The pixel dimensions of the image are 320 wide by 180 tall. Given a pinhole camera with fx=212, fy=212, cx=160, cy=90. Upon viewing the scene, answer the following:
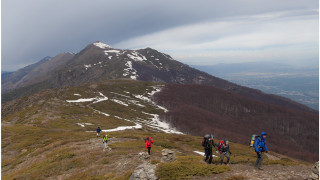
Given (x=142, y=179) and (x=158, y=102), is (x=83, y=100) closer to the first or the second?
(x=158, y=102)

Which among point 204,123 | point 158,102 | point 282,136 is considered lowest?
point 282,136

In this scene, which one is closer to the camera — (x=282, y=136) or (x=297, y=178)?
(x=297, y=178)

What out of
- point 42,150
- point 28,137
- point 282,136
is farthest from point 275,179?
point 282,136

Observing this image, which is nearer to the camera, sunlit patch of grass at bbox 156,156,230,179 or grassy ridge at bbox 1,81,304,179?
sunlit patch of grass at bbox 156,156,230,179

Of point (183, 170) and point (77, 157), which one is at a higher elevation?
point (183, 170)

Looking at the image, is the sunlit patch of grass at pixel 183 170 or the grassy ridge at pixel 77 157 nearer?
the sunlit patch of grass at pixel 183 170

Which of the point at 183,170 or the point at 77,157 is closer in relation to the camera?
the point at 183,170

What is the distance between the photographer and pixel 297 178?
1839 centimetres

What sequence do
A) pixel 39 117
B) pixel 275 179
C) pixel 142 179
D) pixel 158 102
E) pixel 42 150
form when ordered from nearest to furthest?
pixel 275 179 < pixel 142 179 < pixel 42 150 < pixel 39 117 < pixel 158 102

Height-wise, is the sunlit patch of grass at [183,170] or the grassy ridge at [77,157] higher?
the sunlit patch of grass at [183,170]

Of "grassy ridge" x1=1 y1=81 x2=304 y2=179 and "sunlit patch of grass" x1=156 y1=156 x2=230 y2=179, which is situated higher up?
"sunlit patch of grass" x1=156 y1=156 x2=230 y2=179

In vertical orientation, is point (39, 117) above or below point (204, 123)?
above

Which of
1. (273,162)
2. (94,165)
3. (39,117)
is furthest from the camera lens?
(39,117)

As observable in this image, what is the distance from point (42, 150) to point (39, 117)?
4659 centimetres
